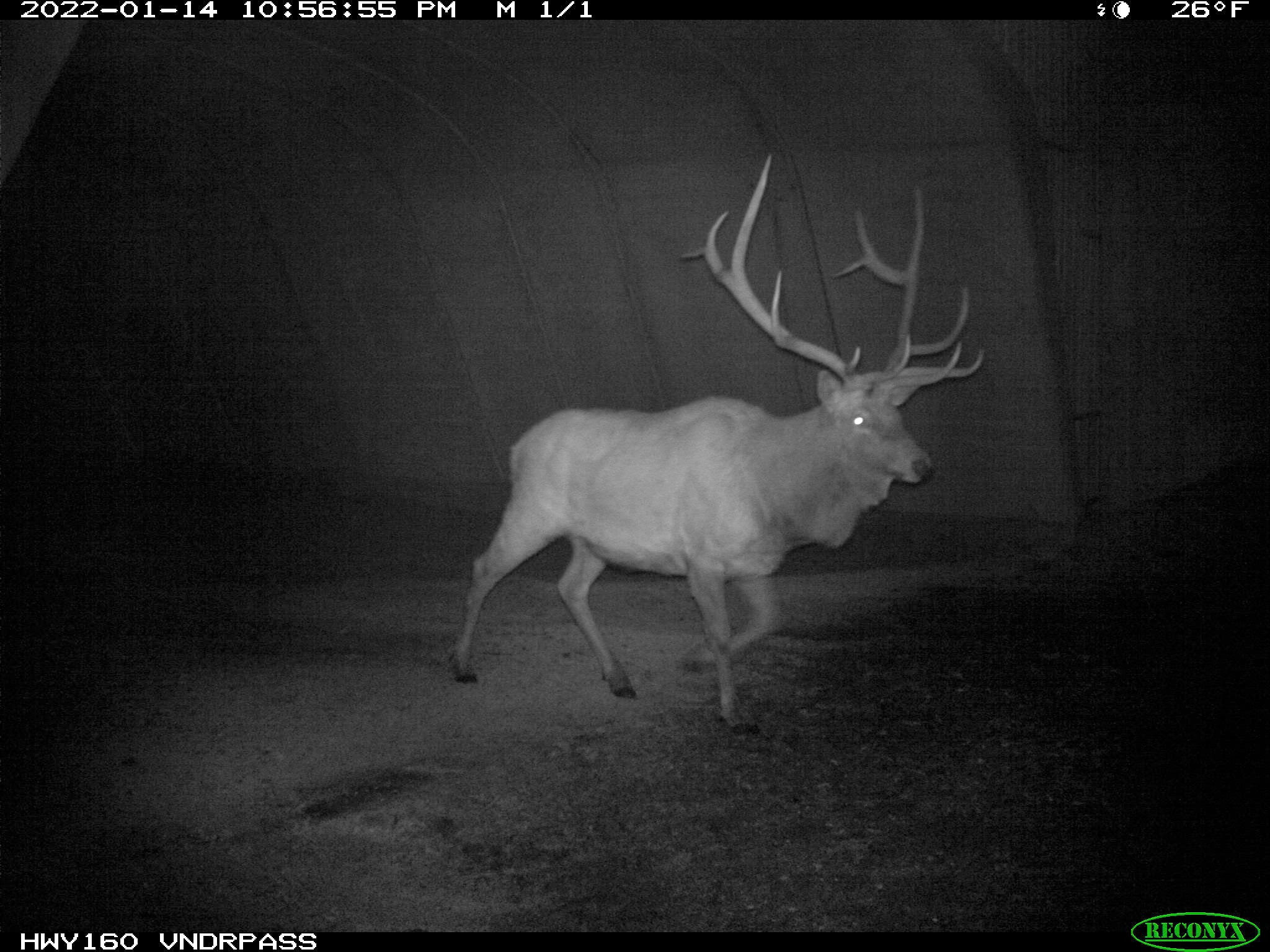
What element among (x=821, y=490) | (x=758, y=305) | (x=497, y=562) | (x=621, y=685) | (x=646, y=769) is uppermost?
(x=758, y=305)

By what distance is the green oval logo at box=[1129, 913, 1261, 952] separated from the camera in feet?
14.4

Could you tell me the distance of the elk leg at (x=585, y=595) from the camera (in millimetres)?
7668

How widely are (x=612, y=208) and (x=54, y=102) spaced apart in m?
5.98

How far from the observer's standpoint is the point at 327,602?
9875 millimetres

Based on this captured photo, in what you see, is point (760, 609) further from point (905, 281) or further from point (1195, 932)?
point (1195, 932)

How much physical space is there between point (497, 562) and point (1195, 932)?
469 centimetres

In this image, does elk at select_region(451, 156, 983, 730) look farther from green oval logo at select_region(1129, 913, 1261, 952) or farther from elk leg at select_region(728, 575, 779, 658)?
green oval logo at select_region(1129, 913, 1261, 952)

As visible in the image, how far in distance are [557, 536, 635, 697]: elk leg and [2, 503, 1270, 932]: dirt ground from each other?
233 millimetres

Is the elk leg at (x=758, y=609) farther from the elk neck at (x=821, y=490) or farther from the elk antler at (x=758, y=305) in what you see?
the elk antler at (x=758, y=305)

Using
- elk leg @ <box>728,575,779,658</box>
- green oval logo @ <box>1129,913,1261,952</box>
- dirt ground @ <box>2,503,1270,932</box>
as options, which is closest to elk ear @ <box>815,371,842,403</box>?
elk leg @ <box>728,575,779,658</box>

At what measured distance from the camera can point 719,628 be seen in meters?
7.20

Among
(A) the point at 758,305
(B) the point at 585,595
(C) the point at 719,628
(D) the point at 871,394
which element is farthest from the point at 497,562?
(D) the point at 871,394

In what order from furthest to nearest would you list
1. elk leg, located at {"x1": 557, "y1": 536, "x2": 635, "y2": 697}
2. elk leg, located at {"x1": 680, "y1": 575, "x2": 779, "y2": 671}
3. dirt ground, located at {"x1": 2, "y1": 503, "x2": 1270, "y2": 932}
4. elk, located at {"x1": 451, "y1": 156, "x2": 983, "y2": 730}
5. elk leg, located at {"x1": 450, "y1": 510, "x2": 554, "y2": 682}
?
elk leg, located at {"x1": 450, "y1": 510, "x2": 554, "y2": 682}, elk leg, located at {"x1": 557, "y1": 536, "x2": 635, "y2": 697}, elk leg, located at {"x1": 680, "y1": 575, "x2": 779, "y2": 671}, elk, located at {"x1": 451, "y1": 156, "x2": 983, "y2": 730}, dirt ground, located at {"x1": 2, "y1": 503, "x2": 1270, "y2": 932}

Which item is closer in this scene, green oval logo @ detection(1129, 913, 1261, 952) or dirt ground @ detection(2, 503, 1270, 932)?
green oval logo @ detection(1129, 913, 1261, 952)
